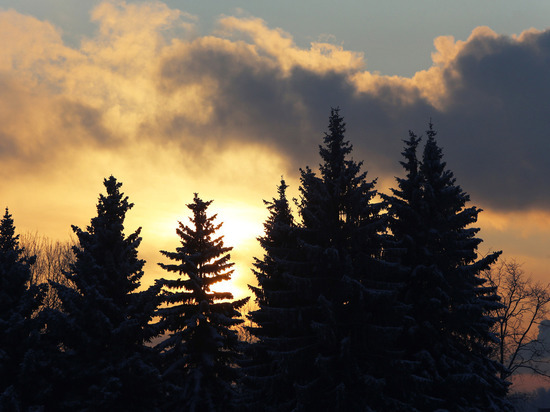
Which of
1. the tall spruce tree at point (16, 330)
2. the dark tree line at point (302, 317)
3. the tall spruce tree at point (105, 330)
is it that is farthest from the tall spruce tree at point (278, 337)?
the tall spruce tree at point (16, 330)

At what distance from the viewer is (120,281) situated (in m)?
23.9

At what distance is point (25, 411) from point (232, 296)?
11799mm

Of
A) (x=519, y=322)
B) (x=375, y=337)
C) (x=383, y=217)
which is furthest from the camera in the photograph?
(x=519, y=322)

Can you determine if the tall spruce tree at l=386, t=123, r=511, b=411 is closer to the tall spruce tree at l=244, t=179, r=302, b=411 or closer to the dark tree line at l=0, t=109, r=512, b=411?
the dark tree line at l=0, t=109, r=512, b=411

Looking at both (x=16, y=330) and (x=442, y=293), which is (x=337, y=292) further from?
(x=16, y=330)

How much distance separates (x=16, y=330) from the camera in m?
23.8

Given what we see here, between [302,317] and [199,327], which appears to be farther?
[199,327]

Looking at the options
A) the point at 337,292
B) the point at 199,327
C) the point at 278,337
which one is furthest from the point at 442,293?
the point at 199,327

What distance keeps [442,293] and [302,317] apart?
7402 mm

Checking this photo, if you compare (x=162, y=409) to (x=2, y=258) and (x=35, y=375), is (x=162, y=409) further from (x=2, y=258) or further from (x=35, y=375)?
(x=2, y=258)

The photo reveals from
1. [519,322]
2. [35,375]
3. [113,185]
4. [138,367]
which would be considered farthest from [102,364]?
[519,322]

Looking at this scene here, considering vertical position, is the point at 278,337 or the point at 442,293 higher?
the point at 442,293

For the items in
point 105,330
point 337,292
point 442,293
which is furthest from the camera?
point 442,293

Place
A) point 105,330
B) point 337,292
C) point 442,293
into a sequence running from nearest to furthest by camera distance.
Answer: point 337,292, point 105,330, point 442,293
